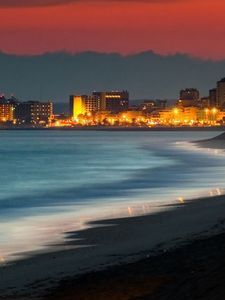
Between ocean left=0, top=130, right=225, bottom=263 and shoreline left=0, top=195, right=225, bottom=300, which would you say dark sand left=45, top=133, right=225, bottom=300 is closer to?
shoreline left=0, top=195, right=225, bottom=300

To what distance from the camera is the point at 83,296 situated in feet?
34.8

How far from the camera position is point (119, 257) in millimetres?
15008

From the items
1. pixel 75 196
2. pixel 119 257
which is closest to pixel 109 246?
pixel 119 257

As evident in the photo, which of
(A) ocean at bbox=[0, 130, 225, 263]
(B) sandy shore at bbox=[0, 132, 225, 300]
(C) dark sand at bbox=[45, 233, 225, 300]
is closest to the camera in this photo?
(C) dark sand at bbox=[45, 233, 225, 300]

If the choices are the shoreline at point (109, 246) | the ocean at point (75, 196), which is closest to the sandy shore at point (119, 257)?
the shoreline at point (109, 246)

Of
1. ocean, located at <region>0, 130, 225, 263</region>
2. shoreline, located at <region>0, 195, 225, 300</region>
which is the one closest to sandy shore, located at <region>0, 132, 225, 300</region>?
shoreline, located at <region>0, 195, 225, 300</region>

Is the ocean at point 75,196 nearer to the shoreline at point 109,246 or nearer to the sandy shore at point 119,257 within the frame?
the shoreline at point 109,246

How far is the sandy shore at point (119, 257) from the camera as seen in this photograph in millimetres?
11172

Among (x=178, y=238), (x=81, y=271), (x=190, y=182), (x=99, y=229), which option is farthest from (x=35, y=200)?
(x=81, y=271)

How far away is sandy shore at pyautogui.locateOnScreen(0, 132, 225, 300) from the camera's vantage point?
11172 millimetres

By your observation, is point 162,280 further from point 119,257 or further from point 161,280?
point 119,257

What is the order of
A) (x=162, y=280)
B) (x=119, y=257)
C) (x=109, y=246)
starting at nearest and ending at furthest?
(x=162, y=280) → (x=119, y=257) → (x=109, y=246)

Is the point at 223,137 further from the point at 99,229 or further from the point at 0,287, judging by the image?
the point at 0,287

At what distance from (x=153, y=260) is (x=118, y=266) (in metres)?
0.55
